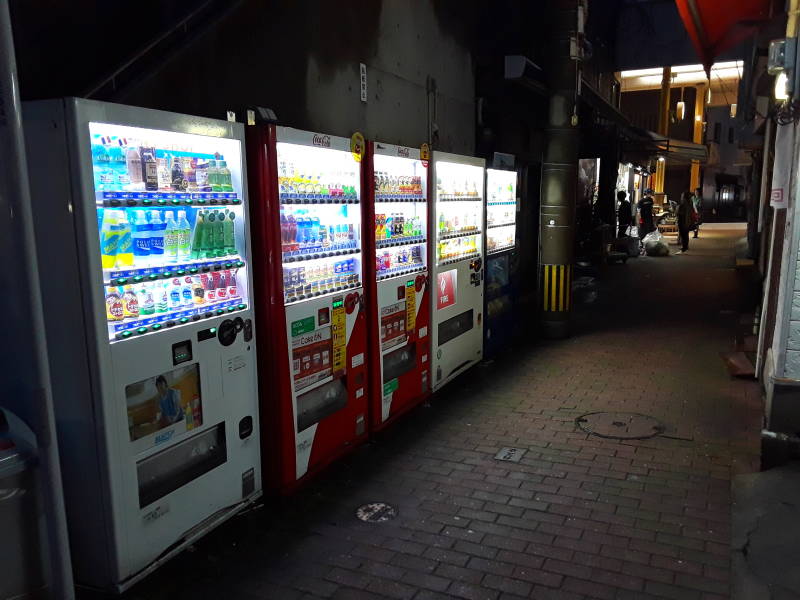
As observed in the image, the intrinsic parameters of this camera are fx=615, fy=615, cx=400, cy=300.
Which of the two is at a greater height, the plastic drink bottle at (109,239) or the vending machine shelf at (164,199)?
the vending machine shelf at (164,199)

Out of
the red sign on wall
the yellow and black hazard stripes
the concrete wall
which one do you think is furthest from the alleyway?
the concrete wall

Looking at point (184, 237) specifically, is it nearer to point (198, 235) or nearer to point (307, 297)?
point (198, 235)

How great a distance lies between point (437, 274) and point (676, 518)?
3.20m

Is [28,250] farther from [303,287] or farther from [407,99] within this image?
[407,99]

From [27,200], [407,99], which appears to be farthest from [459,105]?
[27,200]

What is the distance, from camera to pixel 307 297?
4492 mm

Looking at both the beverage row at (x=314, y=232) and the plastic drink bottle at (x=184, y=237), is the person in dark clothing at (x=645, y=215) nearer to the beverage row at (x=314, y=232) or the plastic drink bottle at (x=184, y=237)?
the beverage row at (x=314, y=232)

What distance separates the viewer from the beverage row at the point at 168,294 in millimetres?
3203

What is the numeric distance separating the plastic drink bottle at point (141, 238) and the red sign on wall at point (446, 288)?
138 inches

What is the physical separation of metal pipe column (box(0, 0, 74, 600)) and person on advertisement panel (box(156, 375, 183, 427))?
0.64m

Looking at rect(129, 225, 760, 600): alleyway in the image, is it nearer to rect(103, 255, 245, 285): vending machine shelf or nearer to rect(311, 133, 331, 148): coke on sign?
rect(103, 255, 245, 285): vending machine shelf

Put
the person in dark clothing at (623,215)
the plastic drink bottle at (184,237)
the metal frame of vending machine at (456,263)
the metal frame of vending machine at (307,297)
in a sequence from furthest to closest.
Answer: the person in dark clothing at (623,215), the metal frame of vending machine at (456,263), the metal frame of vending machine at (307,297), the plastic drink bottle at (184,237)

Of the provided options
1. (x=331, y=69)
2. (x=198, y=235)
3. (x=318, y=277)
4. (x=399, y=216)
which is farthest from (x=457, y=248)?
(x=198, y=235)

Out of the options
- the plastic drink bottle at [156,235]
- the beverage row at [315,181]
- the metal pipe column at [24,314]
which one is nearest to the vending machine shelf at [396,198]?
the beverage row at [315,181]
